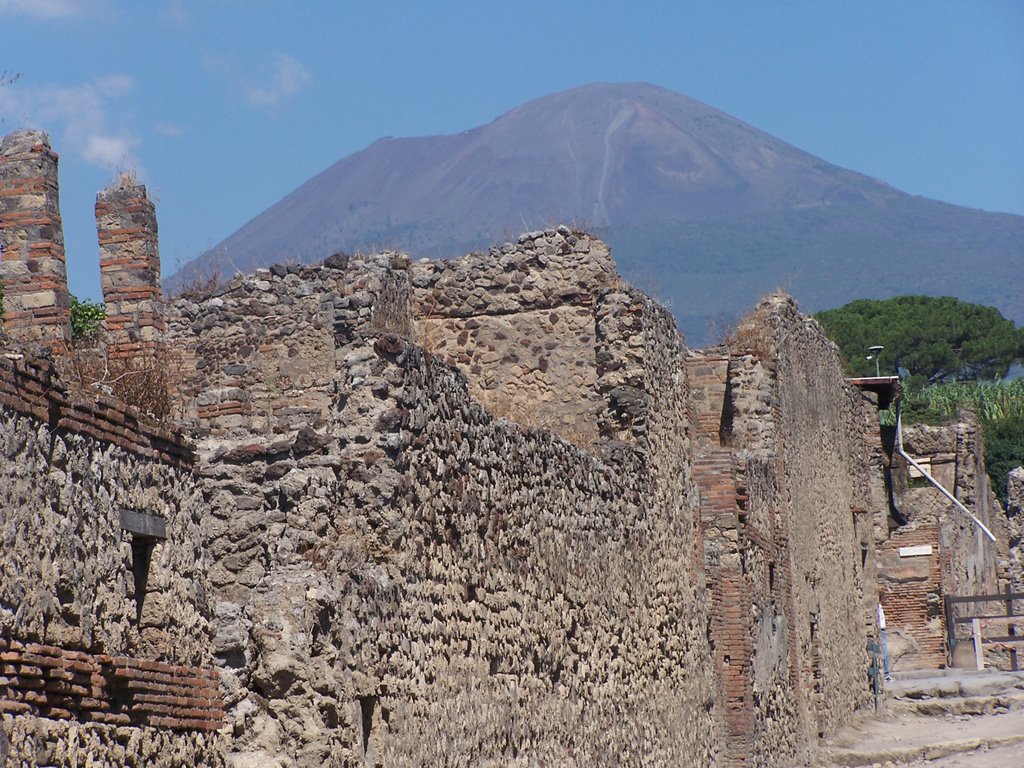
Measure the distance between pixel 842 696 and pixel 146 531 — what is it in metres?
18.6

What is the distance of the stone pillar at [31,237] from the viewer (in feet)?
47.6

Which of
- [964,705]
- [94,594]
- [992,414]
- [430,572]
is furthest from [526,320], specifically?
[992,414]

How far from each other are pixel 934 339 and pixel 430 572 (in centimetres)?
6695

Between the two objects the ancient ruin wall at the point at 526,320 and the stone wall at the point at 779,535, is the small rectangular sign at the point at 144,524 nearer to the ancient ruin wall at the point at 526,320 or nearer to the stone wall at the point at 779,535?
the ancient ruin wall at the point at 526,320

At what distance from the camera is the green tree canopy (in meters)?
73.8

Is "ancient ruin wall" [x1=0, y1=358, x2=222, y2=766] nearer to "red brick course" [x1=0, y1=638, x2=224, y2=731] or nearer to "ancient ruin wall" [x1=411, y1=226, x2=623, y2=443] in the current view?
"red brick course" [x1=0, y1=638, x2=224, y2=731]

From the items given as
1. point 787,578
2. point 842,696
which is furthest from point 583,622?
point 842,696

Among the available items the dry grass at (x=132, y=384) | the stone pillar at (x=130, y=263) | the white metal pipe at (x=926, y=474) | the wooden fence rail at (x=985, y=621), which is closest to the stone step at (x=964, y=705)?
the wooden fence rail at (x=985, y=621)

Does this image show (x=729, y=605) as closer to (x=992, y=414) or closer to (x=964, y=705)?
(x=964, y=705)

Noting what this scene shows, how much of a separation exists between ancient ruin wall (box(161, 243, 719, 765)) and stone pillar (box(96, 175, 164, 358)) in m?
0.85

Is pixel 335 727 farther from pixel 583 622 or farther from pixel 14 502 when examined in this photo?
pixel 583 622

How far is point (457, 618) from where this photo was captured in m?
11.2

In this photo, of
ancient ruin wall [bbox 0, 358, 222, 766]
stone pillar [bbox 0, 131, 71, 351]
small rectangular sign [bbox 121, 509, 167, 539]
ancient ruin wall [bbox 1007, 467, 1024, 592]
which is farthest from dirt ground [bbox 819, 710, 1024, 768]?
ancient ruin wall [bbox 1007, 467, 1024, 592]

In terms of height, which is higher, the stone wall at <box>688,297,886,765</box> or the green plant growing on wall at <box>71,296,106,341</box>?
the green plant growing on wall at <box>71,296,106,341</box>
